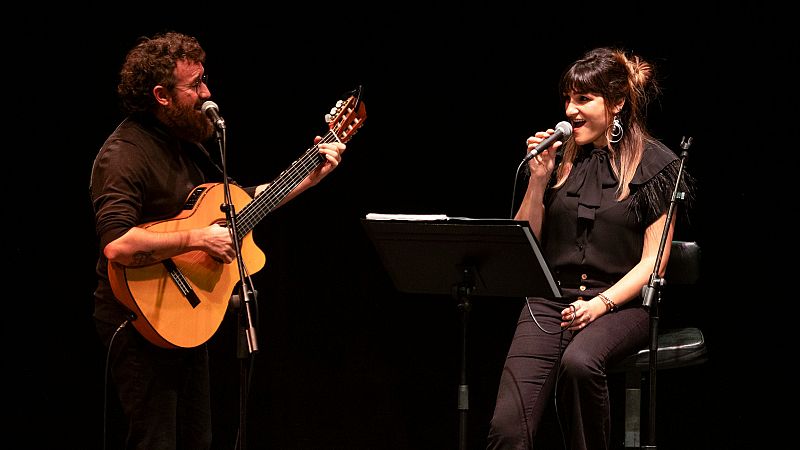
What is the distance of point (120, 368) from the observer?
10.3 ft

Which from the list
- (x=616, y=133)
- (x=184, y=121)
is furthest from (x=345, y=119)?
(x=616, y=133)

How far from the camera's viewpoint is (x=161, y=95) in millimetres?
3305

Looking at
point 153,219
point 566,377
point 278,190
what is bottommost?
point 566,377

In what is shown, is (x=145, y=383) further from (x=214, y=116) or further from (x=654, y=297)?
(x=654, y=297)

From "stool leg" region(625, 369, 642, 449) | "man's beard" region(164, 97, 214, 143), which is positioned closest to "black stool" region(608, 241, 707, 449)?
"stool leg" region(625, 369, 642, 449)

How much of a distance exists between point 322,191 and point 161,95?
1.37 meters

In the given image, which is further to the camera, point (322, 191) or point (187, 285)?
point (322, 191)

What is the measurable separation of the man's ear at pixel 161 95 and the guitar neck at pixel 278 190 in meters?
0.49

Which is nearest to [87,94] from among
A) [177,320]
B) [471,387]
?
[177,320]

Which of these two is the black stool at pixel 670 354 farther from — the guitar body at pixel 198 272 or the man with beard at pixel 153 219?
the man with beard at pixel 153 219

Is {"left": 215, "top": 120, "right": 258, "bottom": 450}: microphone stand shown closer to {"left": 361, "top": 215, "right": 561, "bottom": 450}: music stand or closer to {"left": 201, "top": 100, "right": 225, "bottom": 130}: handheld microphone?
{"left": 201, "top": 100, "right": 225, "bottom": 130}: handheld microphone

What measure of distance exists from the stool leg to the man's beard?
5.96 ft

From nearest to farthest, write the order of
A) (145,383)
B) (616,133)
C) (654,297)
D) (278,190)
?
1. (654,297)
2. (145,383)
3. (616,133)
4. (278,190)

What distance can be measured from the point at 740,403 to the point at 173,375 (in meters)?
2.66
